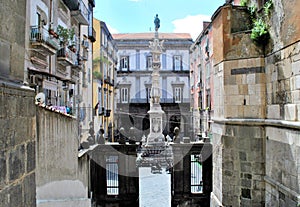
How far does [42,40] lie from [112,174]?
17.3 ft

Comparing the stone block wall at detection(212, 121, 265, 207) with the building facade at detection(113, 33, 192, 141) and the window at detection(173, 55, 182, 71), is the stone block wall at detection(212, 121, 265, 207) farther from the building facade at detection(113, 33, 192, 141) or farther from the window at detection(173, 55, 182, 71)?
the window at detection(173, 55, 182, 71)

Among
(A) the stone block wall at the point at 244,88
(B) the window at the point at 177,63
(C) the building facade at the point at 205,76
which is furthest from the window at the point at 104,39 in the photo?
(A) the stone block wall at the point at 244,88

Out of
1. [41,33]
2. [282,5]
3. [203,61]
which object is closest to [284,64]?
[282,5]

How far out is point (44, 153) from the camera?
17.7 ft

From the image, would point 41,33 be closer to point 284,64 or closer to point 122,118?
point 284,64

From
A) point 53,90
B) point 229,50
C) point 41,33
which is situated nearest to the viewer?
point 229,50

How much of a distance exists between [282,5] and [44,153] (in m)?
5.03

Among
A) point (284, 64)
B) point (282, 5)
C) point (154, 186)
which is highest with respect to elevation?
point (282, 5)

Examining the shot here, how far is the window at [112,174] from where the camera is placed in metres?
11.4

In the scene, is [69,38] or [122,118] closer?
[69,38]

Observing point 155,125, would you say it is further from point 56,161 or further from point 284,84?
point 284,84

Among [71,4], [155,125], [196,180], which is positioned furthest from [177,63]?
[196,180]

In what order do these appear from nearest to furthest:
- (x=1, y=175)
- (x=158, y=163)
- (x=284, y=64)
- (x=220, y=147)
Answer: (x=1, y=175)
(x=284, y=64)
(x=220, y=147)
(x=158, y=163)

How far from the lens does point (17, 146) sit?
217cm
